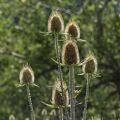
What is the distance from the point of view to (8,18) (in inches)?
632

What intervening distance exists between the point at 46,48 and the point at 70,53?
469 inches

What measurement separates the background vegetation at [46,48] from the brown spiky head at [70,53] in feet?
35.0

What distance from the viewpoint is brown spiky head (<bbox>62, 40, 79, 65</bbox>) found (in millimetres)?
3488

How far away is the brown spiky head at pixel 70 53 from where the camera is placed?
349 centimetres

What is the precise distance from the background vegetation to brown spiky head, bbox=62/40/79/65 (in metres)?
10.7

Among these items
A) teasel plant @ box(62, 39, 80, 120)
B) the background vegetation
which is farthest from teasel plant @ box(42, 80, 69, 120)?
the background vegetation

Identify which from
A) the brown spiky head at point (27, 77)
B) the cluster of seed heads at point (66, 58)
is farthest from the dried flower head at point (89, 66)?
the brown spiky head at point (27, 77)

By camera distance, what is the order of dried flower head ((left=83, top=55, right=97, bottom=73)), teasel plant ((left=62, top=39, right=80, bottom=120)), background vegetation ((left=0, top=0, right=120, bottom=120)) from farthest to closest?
background vegetation ((left=0, top=0, right=120, bottom=120)) → dried flower head ((left=83, top=55, right=97, bottom=73)) → teasel plant ((left=62, top=39, right=80, bottom=120))

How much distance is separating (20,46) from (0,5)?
1.70 m

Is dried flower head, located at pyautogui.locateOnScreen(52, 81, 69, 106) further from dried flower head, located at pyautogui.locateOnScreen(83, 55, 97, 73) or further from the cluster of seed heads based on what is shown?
dried flower head, located at pyautogui.locateOnScreen(83, 55, 97, 73)

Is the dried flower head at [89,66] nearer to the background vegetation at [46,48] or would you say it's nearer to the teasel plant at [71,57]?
the teasel plant at [71,57]

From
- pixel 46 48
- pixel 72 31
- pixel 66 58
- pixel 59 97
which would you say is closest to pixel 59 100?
pixel 59 97

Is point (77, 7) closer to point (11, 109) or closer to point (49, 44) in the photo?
point (49, 44)

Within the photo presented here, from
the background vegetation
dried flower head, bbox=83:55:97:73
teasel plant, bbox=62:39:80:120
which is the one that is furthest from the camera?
the background vegetation
